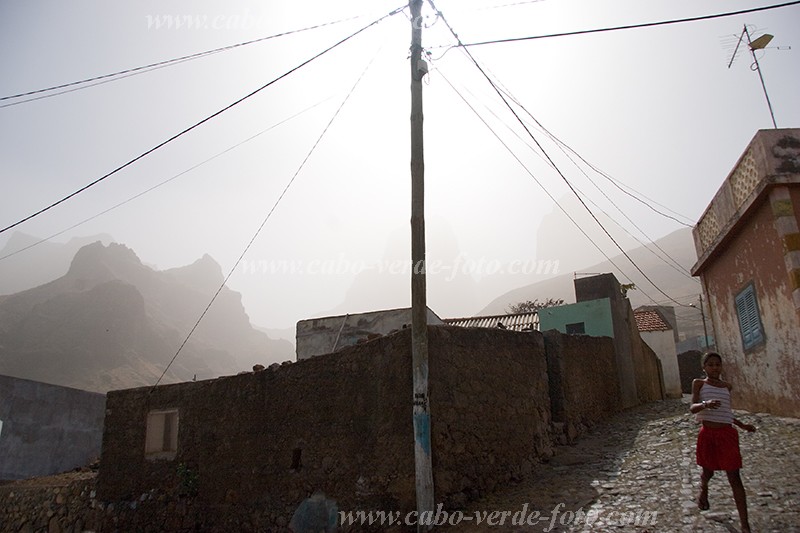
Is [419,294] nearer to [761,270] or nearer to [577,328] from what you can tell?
[761,270]

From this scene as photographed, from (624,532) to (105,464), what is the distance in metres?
9.63

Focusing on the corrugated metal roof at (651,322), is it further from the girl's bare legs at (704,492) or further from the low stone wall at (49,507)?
the low stone wall at (49,507)

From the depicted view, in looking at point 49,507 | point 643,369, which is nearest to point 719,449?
point 49,507

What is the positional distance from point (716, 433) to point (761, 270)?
463cm

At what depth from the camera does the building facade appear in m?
7.83

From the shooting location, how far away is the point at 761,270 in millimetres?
8641

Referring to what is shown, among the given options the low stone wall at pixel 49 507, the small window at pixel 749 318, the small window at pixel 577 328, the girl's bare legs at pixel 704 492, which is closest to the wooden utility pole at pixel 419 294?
the girl's bare legs at pixel 704 492

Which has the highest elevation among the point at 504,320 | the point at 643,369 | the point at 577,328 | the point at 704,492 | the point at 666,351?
the point at 504,320

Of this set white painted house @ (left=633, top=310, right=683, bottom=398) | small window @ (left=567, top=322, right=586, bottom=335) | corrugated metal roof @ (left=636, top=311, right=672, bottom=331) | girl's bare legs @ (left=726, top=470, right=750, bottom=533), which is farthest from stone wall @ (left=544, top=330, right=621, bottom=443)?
corrugated metal roof @ (left=636, top=311, right=672, bottom=331)

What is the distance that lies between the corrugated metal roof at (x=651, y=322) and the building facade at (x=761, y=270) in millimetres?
18551

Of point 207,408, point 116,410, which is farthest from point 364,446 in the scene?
point 116,410

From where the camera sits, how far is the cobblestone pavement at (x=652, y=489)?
543cm

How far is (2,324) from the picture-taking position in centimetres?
7188

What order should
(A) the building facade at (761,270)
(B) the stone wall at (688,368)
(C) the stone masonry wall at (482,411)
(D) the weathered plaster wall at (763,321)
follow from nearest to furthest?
(C) the stone masonry wall at (482,411) → (A) the building facade at (761,270) → (D) the weathered plaster wall at (763,321) → (B) the stone wall at (688,368)
